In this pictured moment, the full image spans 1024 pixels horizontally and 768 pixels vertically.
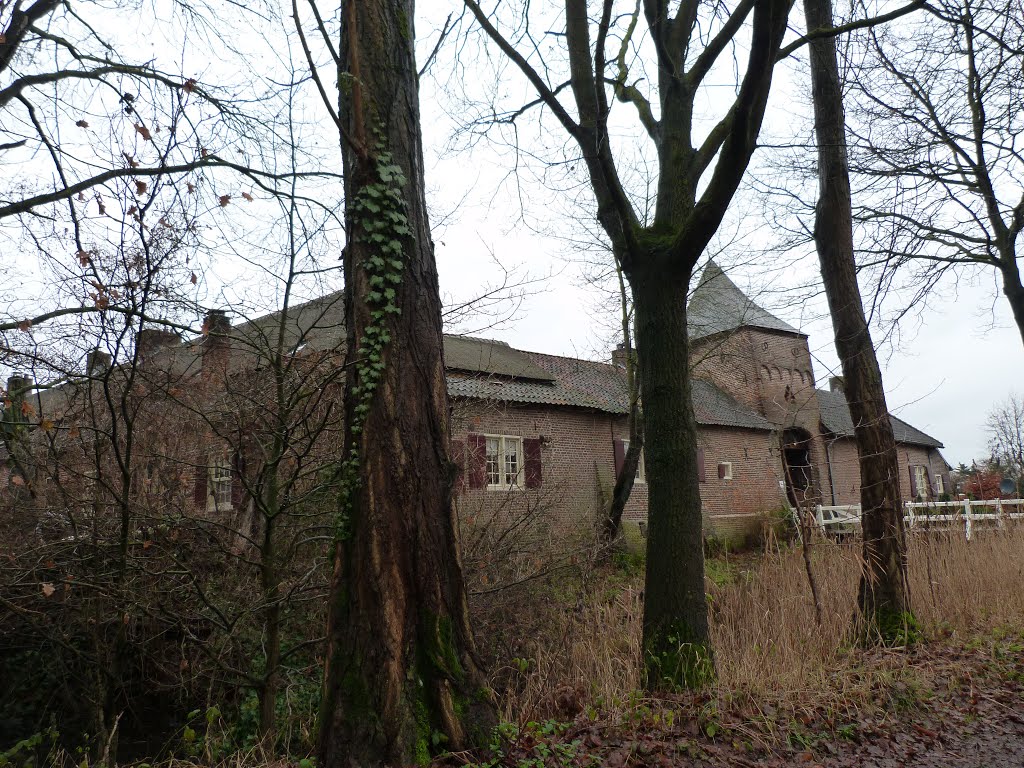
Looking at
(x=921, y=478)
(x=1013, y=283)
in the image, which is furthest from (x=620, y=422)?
(x=921, y=478)

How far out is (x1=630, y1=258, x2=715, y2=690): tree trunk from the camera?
5.70 meters

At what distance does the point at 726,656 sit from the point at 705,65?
551 centimetres

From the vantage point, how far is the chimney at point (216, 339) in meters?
5.69

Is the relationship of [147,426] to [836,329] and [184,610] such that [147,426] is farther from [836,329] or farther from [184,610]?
[836,329]

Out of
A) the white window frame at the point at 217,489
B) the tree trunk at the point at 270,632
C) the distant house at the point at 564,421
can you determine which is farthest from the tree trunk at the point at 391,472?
the white window frame at the point at 217,489

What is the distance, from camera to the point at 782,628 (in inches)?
278

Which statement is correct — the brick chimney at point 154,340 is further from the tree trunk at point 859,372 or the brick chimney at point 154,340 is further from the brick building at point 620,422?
the tree trunk at point 859,372

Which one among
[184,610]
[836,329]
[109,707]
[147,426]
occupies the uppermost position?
[836,329]

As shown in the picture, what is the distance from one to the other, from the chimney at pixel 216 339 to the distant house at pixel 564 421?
0.07 feet

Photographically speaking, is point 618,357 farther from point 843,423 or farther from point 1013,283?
point 843,423

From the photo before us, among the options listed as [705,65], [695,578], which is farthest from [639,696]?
[705,65]

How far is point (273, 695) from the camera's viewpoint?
6.06m

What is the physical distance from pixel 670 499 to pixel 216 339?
4193 mm

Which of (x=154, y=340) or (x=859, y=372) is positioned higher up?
(x=154, y=340)
